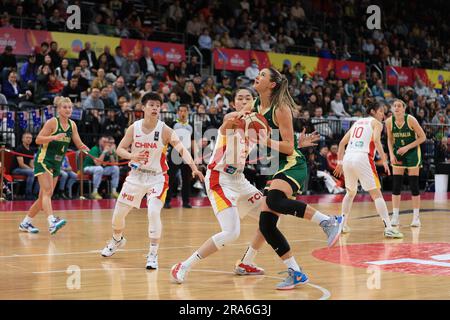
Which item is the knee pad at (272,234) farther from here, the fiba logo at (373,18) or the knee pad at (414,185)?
the fiba logo at (373,18)

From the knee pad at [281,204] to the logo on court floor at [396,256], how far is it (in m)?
1.62

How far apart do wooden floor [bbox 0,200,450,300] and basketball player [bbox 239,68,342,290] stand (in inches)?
14.1

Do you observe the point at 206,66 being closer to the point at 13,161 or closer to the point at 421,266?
the point at 13,161

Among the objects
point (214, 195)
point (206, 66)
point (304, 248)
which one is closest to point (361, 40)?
point (206, 66)

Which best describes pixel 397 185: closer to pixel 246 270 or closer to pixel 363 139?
pixel 363 139

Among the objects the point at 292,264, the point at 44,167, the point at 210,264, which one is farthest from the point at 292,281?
the point at 44,167

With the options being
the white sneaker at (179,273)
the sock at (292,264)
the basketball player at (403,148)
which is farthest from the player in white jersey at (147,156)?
the basketball player at (403,148)

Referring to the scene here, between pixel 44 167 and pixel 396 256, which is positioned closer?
pixel 396 256

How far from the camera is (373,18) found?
101ft

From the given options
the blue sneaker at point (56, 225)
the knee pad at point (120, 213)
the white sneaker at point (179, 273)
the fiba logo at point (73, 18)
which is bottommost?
the blue sneaker at point (56, 225)

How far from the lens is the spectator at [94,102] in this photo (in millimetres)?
17625

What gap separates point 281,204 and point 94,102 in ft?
39.3

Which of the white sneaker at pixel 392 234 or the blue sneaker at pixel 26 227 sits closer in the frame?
the white sneaker at pixel 392 234

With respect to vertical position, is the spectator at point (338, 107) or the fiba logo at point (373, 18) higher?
the fiba logo at point (373, 18)
